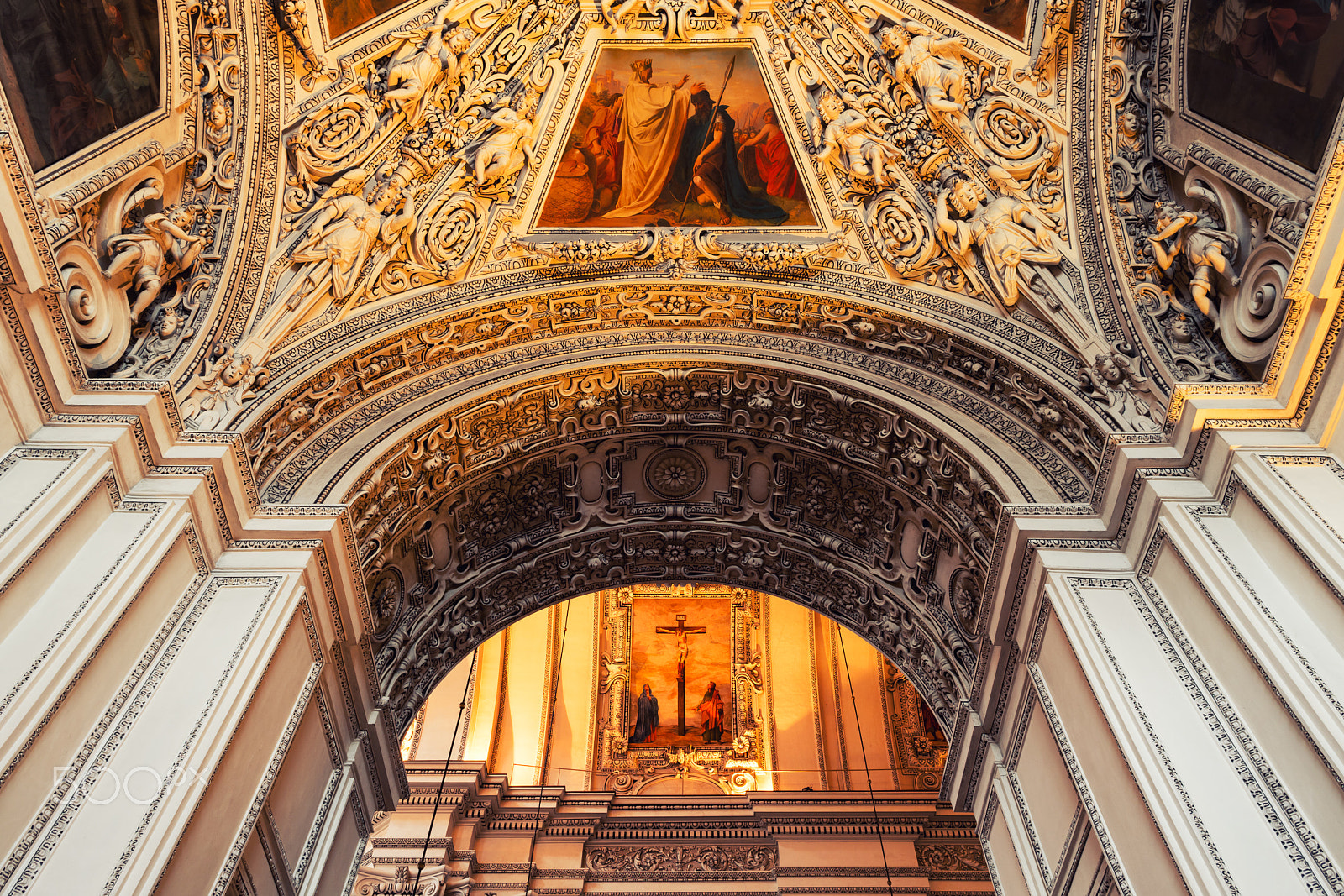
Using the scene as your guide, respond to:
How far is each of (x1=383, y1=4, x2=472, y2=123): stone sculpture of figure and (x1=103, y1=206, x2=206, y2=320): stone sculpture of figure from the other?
7.26ft

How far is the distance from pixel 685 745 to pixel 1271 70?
14.1 metres

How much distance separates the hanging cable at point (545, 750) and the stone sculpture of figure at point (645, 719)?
1.50m

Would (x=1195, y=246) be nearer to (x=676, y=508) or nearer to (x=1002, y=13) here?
(x=1002, y=13)

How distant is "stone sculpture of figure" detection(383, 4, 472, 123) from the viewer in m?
9.05

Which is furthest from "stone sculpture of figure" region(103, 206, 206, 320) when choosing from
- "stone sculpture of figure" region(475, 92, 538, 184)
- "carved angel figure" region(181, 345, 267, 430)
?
"stone sculpture of figure" region(475, 92, 538, 184)

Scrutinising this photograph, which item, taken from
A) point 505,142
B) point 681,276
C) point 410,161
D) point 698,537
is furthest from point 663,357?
point 410,161

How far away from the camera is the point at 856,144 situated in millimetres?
9688

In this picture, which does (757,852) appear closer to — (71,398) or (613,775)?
(613,775)

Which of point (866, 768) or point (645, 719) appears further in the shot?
point (645, 719)

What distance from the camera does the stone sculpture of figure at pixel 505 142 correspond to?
957 centimetres

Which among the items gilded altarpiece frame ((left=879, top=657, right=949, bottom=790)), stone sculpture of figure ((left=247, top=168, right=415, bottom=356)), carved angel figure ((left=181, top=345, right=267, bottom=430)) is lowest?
carved angel figure ((left=181, top=345, right=267, bottom=430))

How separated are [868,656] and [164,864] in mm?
14762

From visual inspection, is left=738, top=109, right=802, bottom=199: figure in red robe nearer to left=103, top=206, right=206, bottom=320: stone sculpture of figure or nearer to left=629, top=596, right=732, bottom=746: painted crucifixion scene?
left=103, top=206, right=206, bottom=320: stone sculpture of figure

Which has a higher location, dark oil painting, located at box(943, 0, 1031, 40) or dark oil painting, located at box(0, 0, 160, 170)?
dark oil painting, located at box(943, 0, 1031, 40)
